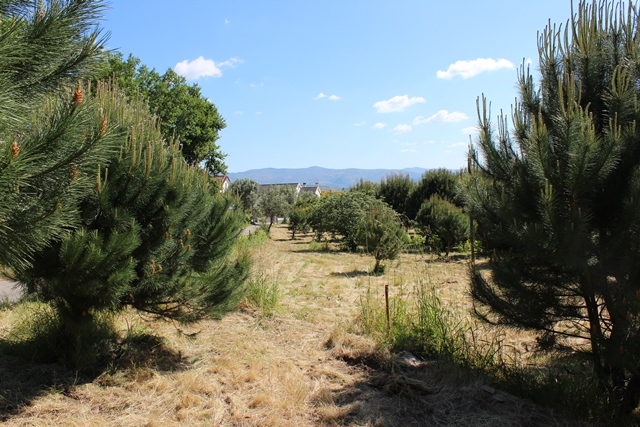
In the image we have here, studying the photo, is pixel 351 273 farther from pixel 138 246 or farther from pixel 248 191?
pixel 248 191

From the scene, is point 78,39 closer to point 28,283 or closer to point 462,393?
point 28,283

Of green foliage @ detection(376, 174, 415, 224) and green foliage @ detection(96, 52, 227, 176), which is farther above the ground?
green foliage @ detection(96, 52, 227, 176)

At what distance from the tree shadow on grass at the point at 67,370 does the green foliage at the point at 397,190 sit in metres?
32.0

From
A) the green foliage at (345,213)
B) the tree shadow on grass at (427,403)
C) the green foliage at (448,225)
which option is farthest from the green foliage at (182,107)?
the tree shadow on grass at (427,403)

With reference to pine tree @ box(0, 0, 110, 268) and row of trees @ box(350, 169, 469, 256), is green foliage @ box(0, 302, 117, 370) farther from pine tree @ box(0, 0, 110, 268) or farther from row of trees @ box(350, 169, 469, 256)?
row of trees @ box(350, 169, 469, 256)

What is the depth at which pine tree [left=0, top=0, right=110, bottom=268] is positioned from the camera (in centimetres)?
200

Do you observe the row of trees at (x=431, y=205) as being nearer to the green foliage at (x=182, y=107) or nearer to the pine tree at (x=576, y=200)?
the pine tree at (x=576, y=200)

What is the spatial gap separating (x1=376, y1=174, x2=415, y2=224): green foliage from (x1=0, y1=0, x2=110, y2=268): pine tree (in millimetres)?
34042

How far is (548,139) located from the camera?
338 cm

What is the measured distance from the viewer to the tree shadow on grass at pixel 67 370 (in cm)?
352

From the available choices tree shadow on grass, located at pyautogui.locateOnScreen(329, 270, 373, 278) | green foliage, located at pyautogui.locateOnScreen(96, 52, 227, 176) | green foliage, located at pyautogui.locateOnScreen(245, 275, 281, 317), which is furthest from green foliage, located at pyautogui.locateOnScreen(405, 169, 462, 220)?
green foliage, located at pyautogui.locateOnScreen(245, 275, 281, 317)

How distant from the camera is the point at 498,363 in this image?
178 inches

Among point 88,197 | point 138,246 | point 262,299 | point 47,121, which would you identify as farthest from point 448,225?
point 47,121

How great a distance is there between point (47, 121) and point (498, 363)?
4.49m
